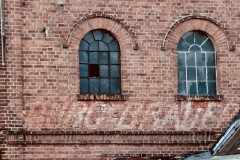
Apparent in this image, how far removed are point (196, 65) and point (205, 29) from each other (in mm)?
963

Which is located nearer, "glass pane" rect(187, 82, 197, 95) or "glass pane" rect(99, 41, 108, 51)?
"glass pane" rect(99, 41, 108, 51)

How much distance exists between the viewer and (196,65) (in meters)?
16.1

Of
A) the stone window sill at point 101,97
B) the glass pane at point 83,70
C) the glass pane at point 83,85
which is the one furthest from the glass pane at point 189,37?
the glass pane at point 83,85

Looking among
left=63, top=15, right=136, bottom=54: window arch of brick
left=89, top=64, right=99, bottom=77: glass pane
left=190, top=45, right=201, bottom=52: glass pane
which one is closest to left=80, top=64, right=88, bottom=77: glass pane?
left=89, top=64, right=99, bottom=77: glass pane

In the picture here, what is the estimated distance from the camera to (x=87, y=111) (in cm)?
1521

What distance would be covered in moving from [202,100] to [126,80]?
2.02 metres

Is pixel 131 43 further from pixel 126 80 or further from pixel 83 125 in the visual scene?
pixel 83 125

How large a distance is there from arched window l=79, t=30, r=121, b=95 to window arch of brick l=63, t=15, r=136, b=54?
0.18 metres

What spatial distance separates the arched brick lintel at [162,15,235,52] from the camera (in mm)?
15953

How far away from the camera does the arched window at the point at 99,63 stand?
15570 millimetres

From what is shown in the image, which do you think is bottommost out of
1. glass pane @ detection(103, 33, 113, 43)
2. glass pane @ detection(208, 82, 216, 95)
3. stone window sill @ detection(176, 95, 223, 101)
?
stone window sill @ detection(176, 95, 223, 101)

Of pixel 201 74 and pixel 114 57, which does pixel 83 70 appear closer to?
pixel 114 57

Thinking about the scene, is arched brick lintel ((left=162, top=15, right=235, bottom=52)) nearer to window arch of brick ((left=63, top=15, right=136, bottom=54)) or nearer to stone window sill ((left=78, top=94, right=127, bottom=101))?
window arch of brick ((left=63, top=15, right=136, bottom=54))

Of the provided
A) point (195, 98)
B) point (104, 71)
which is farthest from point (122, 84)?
point (195, 98)
